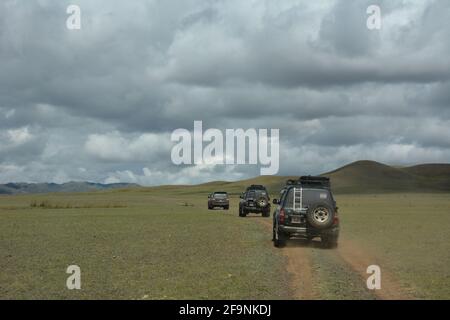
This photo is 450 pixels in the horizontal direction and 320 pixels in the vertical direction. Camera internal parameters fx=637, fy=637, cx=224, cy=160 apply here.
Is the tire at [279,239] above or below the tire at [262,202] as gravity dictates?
below

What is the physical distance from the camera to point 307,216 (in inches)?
838

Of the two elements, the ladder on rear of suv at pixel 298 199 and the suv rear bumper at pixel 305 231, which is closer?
the suv rear bumper at pixel 305 231

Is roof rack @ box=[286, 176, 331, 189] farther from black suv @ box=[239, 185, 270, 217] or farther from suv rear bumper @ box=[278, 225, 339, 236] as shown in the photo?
black suv @ box=[239, 185, 270, 217]

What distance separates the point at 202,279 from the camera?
14781 millimetres

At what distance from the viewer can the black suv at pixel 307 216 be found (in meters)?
21.3

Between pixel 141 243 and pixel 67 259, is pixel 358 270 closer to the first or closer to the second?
pixel 67 259

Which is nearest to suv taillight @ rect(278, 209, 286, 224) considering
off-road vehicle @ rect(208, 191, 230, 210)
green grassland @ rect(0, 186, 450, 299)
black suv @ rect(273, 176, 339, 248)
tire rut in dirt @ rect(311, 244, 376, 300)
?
black suv @ rect(273, 176, 339, 248)

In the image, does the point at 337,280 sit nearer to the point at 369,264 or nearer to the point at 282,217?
the point at 369,264

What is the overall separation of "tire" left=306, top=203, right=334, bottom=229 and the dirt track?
2.87ft

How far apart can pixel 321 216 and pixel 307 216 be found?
1.61 ft

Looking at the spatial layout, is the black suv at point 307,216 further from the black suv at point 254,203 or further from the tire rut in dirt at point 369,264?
the black suv at point 254,203

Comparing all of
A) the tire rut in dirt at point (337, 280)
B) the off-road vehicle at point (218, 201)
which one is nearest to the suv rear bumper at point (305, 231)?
the tire rut in dirt at point (337, 280)
